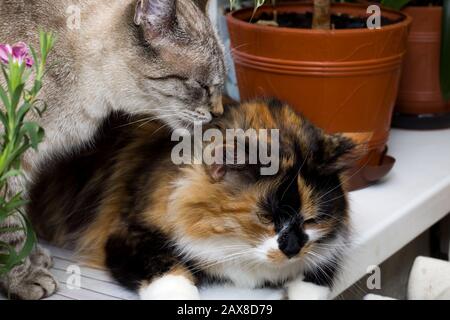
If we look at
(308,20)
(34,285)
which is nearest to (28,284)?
(34,285)

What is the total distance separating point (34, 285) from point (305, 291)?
445 mm

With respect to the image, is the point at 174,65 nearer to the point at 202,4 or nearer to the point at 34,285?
the point at 202,4

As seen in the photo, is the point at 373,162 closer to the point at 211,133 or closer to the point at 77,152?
the point at 211,133

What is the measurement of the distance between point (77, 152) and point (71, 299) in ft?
0.95

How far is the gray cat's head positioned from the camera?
44.4 inches

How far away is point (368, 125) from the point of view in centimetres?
147

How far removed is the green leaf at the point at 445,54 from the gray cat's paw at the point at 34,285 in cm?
109

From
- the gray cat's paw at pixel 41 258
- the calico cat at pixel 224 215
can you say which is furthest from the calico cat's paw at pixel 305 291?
the gray cat's paw at pixel 41 258

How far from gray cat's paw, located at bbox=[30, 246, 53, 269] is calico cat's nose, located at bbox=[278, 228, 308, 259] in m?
0.44

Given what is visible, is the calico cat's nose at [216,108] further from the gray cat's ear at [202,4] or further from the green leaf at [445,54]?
the green leaf at [445,54]

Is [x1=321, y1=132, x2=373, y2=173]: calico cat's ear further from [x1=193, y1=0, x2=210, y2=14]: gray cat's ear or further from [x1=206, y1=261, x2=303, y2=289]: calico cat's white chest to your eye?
[x1=193, y1=0, x2=210, y2=14]: gray cat's ear

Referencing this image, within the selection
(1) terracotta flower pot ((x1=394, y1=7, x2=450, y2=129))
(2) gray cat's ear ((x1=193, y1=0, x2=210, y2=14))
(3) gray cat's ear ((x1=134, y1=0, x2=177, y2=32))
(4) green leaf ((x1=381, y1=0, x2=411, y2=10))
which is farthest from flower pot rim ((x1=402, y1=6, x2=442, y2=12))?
(3) gray cat's ear ((x1=134, y1=0, x2=177, y2=32))

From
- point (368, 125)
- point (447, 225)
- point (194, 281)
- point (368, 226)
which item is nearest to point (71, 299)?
point (194, 281)

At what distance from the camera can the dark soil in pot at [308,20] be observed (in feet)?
5.06
